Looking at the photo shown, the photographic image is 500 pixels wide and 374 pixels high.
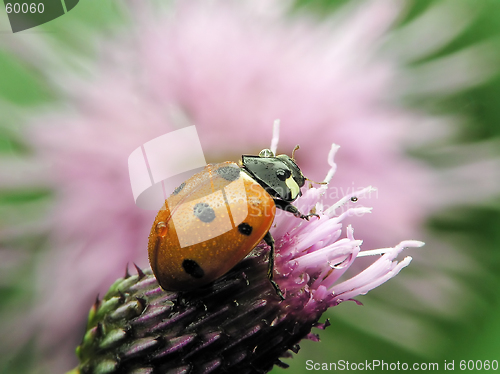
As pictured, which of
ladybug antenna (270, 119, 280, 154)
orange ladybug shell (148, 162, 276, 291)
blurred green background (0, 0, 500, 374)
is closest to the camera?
orange ladybug shell (148, 162, 276, 291)

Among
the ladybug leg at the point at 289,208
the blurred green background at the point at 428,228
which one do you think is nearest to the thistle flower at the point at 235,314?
the ladybug leg at the point at 289,208

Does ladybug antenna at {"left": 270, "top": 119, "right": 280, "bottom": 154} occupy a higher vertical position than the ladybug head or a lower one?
higher

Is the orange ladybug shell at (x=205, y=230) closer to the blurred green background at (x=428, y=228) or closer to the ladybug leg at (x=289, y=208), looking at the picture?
the ladybug leg at (x=289, y=208)

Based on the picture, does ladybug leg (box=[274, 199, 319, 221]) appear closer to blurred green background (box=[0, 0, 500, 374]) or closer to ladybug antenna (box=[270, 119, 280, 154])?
ladybug antenna (box=[270, 119, 280, 154])

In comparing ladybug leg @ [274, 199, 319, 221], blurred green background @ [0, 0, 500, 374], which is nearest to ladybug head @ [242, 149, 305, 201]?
ladybug leg @ [274, 199, 319, 221]

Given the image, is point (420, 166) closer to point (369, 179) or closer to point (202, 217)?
point (369, 179)

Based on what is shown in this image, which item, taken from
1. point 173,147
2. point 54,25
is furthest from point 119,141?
point 54,25
